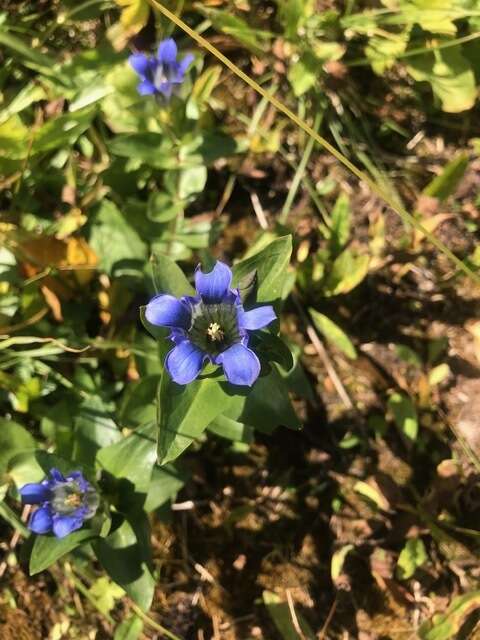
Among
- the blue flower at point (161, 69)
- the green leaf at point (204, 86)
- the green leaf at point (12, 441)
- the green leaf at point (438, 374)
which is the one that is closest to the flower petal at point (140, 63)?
the blue flower at point (161, 69)

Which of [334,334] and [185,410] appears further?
[334,334]

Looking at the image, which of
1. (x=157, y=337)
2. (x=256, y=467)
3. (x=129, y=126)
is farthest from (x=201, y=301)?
(x=129, y=126)

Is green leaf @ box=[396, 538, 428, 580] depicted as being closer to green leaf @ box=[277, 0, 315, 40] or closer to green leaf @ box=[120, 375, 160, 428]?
green leaf @ box=[120, 375, 160, 428]

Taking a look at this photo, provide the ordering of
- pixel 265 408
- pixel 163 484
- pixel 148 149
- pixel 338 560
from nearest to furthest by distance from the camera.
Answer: pixel 265 408
pixel 163 484
pixel 338 560
pixel 148 149

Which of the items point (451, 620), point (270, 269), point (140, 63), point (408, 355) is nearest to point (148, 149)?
point (140, 63)

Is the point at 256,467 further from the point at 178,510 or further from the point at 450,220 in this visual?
the point at 450,220

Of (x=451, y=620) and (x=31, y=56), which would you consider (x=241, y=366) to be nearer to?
(x=451, y=620)

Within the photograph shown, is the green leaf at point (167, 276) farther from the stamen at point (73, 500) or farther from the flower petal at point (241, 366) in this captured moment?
the stamen at point (73, 500)
